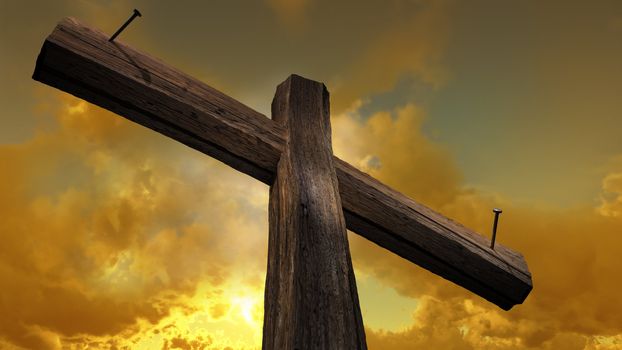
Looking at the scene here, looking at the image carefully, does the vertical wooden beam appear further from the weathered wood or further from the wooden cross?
the weathered wood

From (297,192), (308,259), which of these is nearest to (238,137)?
(297,192)

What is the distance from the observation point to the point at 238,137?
6.50 feet

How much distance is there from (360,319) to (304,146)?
0.85 m

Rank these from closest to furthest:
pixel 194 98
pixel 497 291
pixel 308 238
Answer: pixel 308 238 < pixel 194 98 < pixel 497 291

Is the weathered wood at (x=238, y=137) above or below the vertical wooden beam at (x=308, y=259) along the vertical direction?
above

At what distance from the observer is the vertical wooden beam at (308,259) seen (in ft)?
4.54

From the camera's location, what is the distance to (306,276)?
1.48 meters

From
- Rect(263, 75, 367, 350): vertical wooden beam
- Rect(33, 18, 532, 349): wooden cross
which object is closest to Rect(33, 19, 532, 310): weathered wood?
Rect(33, 18, 532, 349): wooden cross

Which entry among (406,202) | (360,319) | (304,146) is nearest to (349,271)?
(360,319)

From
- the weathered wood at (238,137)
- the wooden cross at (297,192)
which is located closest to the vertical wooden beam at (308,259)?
the wooden cross at (297,192)

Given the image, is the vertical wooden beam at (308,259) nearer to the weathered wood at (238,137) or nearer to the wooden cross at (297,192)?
the wooden cross at (297,192)

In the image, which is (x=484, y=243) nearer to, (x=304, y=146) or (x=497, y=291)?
(x=497, y=291)

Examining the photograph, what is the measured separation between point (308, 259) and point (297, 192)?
294 mm

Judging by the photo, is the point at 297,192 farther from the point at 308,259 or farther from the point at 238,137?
the point at 238,137
